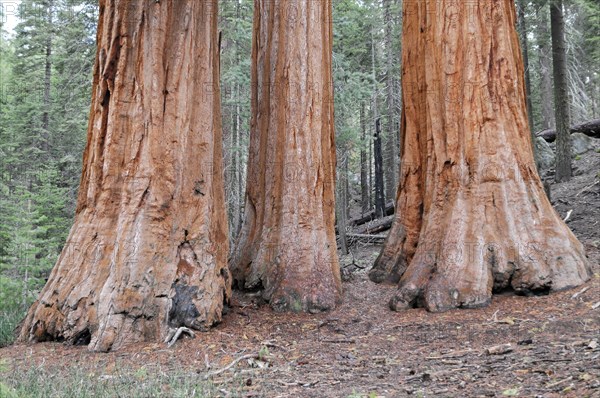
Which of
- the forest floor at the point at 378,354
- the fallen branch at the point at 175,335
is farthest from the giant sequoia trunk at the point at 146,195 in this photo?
the forest floor at the point at 378,354

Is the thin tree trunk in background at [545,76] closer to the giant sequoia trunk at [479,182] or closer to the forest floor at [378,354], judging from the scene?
the giant sequoia trunk at [479,182]

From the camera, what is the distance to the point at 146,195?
5895 mm

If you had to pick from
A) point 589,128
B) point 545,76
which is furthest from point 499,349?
point 545,76

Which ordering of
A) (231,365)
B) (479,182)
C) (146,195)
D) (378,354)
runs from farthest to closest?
(479,182), (146,195), (378,354), (231,365)

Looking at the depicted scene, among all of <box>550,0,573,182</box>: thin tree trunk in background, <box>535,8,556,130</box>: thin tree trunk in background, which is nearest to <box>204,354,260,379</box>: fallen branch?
<box>550,0,573,182</box>: thin tree trunk in background

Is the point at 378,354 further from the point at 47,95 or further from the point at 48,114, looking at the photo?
the point at 47,95

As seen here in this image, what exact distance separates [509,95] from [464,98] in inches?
23.4

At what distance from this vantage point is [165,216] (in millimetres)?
5918

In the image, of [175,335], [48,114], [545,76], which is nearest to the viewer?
[175,335]

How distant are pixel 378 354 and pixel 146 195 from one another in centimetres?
327

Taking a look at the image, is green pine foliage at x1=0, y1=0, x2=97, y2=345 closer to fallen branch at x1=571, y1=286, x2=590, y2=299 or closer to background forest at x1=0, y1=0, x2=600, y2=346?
background forest at x1=0, y1=0, x2=600, y2=346

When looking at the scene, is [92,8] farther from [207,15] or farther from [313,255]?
[313,255]

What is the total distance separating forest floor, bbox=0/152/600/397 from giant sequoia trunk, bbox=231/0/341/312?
22.4 inches

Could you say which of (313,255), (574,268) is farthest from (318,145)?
(574,268)
